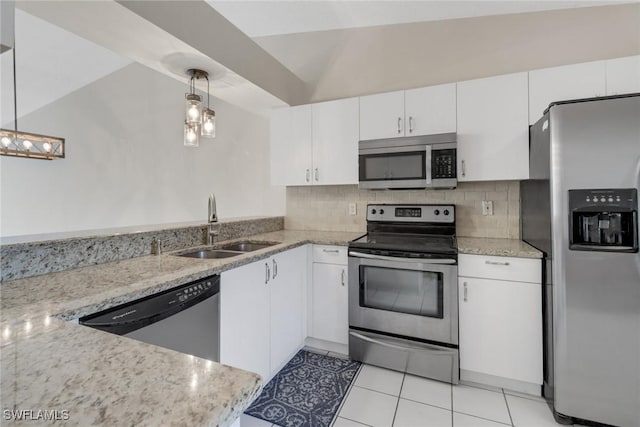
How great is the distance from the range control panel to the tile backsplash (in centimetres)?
12

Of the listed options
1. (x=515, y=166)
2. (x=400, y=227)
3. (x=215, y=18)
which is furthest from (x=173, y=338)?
(x=515, y=166)

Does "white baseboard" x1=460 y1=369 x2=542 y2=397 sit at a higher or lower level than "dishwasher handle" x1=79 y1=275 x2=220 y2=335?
lower

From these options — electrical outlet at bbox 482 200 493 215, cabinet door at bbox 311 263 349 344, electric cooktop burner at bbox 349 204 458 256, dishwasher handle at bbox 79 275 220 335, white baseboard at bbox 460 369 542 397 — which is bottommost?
white baseboard at bbox 460 369 542 397

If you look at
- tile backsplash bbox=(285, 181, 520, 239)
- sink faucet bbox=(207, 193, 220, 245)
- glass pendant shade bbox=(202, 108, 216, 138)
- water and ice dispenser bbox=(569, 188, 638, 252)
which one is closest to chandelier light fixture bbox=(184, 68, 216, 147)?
glass pendant shade bbox=(202, 108, 216, 138)

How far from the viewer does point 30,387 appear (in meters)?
0.54

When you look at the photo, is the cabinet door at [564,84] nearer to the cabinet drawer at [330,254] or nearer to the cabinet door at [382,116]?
the cabinet door at [382,116]

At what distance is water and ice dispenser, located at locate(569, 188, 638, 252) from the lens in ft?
4.94

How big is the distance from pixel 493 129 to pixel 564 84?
1.58 feet

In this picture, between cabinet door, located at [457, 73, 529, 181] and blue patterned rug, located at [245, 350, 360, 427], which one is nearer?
blue patterned rug, located at [245, 350, 360, 427]

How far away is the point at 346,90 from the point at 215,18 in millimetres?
1360

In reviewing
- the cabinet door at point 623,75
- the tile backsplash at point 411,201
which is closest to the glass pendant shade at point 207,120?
the tile backsplash at point 411,201

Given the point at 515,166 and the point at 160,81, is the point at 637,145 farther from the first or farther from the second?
the point at 160,81

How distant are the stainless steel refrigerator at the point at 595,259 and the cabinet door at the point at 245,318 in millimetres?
1724

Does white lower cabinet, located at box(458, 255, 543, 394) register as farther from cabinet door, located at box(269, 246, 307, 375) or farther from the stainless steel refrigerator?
cabinet door, located at box(269, 246, 307, 375)
